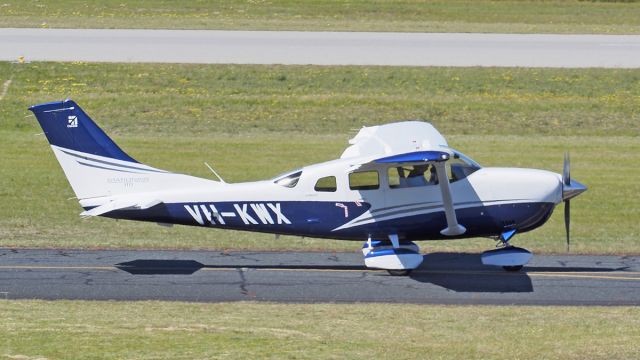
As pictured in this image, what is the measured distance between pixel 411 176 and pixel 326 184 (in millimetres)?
1472

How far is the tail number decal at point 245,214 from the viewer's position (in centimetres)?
1919

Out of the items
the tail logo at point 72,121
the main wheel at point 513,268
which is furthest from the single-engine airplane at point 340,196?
the main wheel at point 513,268

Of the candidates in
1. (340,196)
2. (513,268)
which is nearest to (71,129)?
(340,196)

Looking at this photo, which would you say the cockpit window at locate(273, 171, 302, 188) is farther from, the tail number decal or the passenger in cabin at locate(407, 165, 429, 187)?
the passenger in cabin at locate(407, 165, 429, 187)

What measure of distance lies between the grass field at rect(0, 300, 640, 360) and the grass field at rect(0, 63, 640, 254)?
19.6 feet

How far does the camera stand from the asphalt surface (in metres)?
42.6

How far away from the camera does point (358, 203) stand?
19.3m

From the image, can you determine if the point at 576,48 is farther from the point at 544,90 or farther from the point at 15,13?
the point at 15,13

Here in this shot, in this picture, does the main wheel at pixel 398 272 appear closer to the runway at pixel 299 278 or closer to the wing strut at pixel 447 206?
the runway at pixel 299 278

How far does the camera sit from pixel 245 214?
19281mm

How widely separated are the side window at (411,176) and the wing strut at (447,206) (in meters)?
0.42

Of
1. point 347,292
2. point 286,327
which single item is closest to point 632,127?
point 347,292

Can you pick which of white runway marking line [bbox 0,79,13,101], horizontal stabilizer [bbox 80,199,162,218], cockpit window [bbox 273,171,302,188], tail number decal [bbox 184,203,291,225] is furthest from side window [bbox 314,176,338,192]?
white runway marking line [bbox 0,79,13,101]

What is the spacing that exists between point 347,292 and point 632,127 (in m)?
20.5
